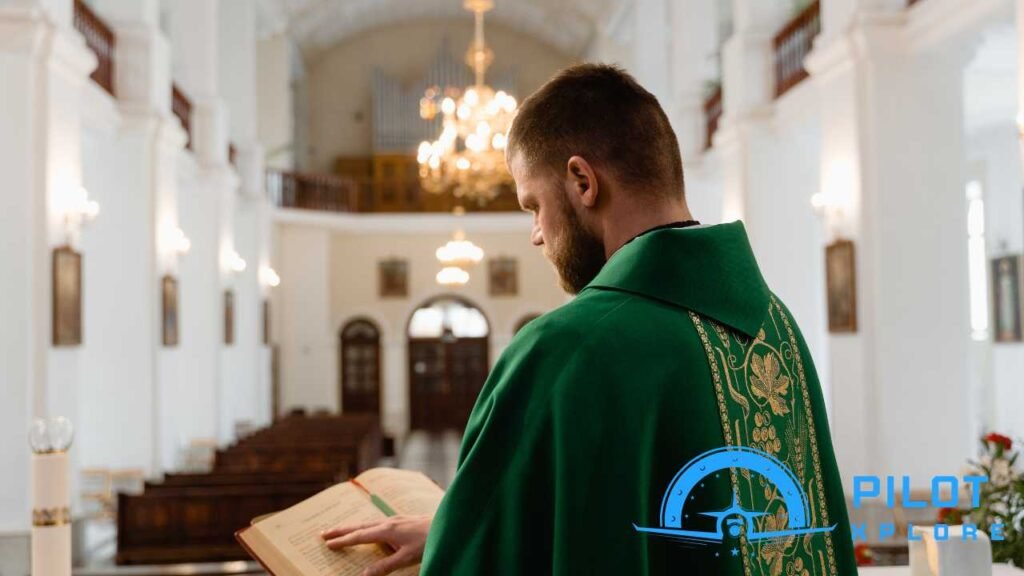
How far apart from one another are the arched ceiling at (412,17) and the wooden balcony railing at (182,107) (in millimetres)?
6399

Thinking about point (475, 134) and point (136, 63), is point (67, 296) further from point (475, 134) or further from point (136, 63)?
point (475, 134)

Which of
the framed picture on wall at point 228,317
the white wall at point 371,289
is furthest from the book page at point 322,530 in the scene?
the white wall at point 371,289

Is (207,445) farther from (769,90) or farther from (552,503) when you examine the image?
(552,503)

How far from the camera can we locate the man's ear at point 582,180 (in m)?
1.61

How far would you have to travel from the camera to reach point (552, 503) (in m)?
1.48

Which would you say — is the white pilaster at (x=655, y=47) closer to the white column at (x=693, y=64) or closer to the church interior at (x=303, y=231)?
the church interior at (x=303, y=231)

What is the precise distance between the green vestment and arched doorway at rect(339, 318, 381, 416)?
2327 cm

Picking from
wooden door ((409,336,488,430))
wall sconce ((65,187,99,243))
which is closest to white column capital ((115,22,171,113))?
wall sconce ((65,187,99,243))

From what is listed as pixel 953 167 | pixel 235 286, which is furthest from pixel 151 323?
pixel 953 167

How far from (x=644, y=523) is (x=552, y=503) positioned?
0.13 m

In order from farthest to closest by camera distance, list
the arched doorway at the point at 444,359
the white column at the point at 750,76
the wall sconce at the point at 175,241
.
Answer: the arched doorway at the point at 444,359 → the wall sconce at the point at 175,241 → the white column at the point at 750,76

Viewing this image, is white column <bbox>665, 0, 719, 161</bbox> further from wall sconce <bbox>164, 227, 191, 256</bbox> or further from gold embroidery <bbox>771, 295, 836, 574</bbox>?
gold embroidery <bbox>771, 295, 836, 574</bbox>

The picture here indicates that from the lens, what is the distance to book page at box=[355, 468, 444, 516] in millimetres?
2207

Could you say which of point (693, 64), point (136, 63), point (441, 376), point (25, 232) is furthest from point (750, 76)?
point (441, 376)
